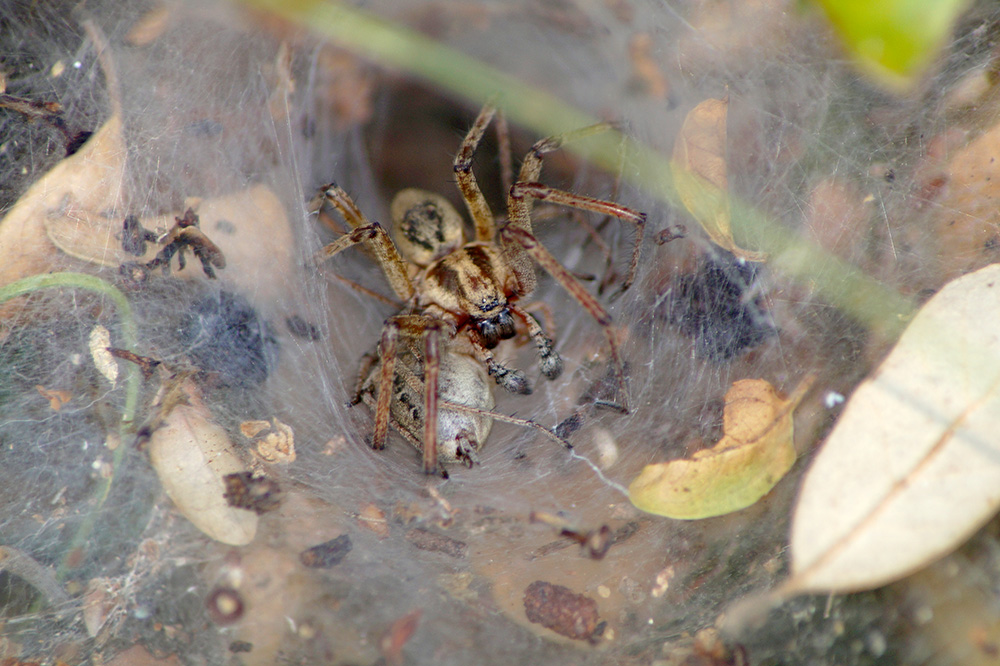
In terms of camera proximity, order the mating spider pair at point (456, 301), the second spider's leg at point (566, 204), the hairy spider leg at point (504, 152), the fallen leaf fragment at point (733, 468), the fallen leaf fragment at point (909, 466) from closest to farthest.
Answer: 1. the fallen leaf fragment at point (909, 466)
2. the fallen leaf fragment at point (733, 468)
3. the mating spider pair at point (456, 301)
4. the second spider's leg at point (566, 204)
5. the hairy spider leg at point (504, 152)

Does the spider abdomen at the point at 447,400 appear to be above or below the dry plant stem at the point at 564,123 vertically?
below

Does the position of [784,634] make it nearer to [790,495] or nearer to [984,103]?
[790,495]

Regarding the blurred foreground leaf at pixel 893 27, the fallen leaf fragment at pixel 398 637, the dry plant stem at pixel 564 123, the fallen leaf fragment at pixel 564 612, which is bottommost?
the fallen leaf fragment at pixel 398 637

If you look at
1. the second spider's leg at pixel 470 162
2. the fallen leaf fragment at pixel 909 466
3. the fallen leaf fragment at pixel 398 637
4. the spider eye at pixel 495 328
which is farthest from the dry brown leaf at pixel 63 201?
the fallen leaf fragment at pixel 909 466

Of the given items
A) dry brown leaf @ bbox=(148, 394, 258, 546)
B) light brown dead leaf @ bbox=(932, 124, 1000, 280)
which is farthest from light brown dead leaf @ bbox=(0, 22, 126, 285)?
light brown dead leaf @ bbox=(932, 124, 1000, 280)

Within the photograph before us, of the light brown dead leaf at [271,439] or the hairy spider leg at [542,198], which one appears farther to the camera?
the hairy spider leg at [542,198]

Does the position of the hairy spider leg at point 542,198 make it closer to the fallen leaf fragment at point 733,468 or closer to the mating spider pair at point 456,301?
the mating spider pair at point 456,301

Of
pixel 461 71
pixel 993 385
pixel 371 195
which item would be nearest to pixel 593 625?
pixel 993 385

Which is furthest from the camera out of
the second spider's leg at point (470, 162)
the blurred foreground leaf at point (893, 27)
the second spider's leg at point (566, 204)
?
the second spider's leg at point (470, 162)
